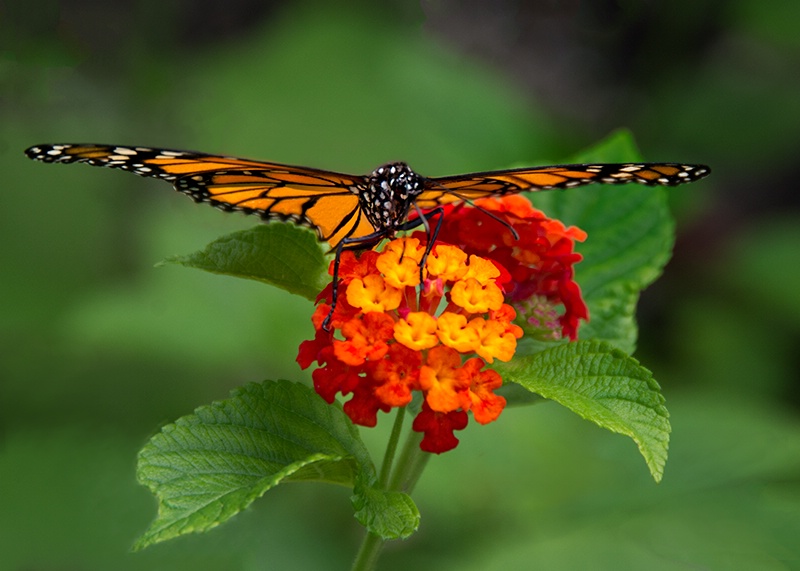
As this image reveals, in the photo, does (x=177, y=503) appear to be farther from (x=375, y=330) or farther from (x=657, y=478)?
(x=657, y=478)

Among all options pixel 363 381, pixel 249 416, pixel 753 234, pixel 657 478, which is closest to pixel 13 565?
pixel 249 416

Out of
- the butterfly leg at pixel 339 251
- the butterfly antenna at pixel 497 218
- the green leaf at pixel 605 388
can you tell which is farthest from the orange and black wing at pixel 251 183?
the green leaf at pixel 605 388

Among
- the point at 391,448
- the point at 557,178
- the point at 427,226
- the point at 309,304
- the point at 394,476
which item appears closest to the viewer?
the point at 391,448

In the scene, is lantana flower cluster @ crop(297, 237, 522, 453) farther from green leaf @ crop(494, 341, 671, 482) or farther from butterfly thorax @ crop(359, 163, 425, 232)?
butterfly thorax @ crop(359, 163, 425, 232)

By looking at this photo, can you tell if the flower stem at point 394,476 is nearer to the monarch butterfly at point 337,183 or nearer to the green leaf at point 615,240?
the monarch butterfly at point 337,183

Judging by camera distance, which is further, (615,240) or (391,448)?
(615,240)

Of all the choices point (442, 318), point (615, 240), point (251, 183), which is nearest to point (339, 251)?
point (442, 318)

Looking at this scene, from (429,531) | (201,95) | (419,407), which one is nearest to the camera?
(419,407)

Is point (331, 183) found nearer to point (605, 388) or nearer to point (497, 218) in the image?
point (497, 218)
